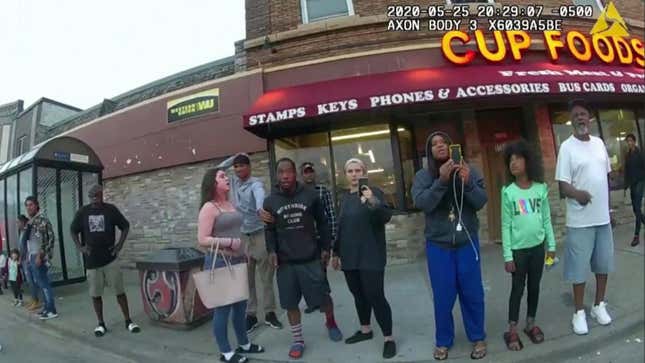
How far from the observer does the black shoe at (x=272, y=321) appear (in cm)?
455

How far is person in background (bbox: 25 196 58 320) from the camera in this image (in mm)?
5902

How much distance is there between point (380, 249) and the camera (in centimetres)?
358

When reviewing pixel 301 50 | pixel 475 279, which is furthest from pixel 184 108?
pixel 475 279

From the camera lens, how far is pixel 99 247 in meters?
4.95

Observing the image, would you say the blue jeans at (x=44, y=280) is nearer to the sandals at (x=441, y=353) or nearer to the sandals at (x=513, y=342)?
the sandals at (x=441, y=353)

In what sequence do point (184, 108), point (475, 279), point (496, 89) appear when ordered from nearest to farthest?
point (475, 279) → point (496, 89) → point (184, 108)

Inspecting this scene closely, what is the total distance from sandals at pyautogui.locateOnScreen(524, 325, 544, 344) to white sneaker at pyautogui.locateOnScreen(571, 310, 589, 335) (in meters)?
0.29

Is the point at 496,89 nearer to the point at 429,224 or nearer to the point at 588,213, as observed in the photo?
the point at 588,213

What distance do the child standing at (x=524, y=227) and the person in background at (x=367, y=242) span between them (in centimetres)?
96

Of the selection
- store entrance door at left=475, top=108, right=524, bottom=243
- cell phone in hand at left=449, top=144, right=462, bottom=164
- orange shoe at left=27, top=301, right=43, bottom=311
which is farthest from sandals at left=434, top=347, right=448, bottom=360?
orange shoe at left=27, top=301, right=43, bottom=311

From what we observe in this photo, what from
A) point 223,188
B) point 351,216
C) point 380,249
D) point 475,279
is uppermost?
point 223,188

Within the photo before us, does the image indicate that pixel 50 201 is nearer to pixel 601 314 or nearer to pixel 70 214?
pixel 70 214

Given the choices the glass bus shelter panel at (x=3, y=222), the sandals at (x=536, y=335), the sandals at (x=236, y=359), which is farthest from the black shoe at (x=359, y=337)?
the glass bus shelter panel at (x=3, y=222)

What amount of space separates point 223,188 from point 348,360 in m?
1.82
